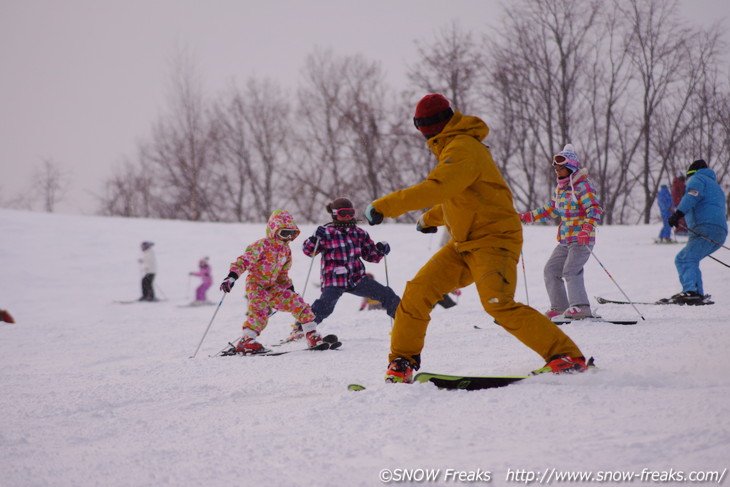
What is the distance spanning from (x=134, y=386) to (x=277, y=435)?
1977 millimetres

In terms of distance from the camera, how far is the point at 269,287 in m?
5.77

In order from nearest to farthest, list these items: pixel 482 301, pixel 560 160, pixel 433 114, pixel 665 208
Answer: pixel 482 301 → pixel 433 114 → pixel 560 160 → pixel 665 208

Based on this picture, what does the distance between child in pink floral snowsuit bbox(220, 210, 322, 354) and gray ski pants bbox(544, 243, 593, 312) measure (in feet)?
8.43

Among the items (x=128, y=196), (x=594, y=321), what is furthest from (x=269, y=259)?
(x=128, y=196)

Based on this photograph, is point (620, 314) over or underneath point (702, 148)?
underneath

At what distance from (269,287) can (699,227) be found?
5038 millimetres

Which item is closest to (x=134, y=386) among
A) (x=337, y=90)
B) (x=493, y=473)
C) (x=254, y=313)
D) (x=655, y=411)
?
(x=254, y=313)

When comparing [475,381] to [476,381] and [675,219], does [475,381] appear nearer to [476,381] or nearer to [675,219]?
[476,381]

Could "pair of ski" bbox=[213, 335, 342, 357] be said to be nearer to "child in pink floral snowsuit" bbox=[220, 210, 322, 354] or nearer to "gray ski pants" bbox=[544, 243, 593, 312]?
"child in pink floral snowsuit" bbox=[220, 210, 322, 354]

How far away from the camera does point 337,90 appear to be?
113 feet

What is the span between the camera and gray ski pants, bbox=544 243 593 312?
19.4 ft

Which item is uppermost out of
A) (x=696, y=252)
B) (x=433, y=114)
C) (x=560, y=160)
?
(x=560, y=160)

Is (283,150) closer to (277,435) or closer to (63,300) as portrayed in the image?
(63,300)

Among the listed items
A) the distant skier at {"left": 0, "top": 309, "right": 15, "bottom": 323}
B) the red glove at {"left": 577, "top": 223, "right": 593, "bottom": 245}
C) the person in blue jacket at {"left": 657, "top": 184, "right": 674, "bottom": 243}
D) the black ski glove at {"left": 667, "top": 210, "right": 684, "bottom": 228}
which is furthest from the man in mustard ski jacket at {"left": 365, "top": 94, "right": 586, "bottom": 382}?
the person in blue jacket at {"left": 657, "top": 184, "right": 674, "bottom": 243}
